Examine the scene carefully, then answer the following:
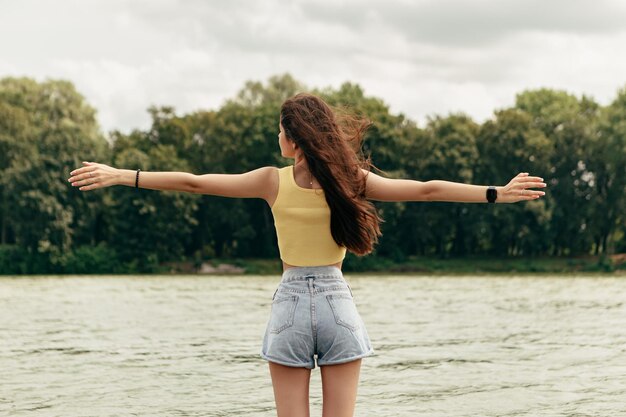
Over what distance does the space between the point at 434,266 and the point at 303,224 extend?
220 feet

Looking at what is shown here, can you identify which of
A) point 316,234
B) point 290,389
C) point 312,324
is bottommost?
point 290,389

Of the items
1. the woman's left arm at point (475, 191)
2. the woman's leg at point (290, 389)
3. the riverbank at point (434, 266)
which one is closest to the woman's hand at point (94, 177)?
the woman's leg at point (290, 389)

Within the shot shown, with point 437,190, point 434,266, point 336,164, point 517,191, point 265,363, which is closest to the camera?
point 336,164

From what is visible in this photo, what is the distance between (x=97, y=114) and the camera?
8169 centimetres

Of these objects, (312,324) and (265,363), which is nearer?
(312,324)

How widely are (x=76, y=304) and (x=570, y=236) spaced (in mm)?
48478

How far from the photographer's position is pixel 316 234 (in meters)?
4.35

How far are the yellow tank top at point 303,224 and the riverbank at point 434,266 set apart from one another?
6469 centimetres

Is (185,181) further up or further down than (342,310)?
further up

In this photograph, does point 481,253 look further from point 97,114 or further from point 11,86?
point 11,86

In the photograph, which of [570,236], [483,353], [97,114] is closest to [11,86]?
[97,114]

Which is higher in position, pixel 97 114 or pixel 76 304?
pixel 97 114

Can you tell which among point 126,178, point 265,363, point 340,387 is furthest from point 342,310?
point 265,363

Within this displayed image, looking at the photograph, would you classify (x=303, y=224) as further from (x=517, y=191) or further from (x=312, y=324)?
(x=517, y=191)
